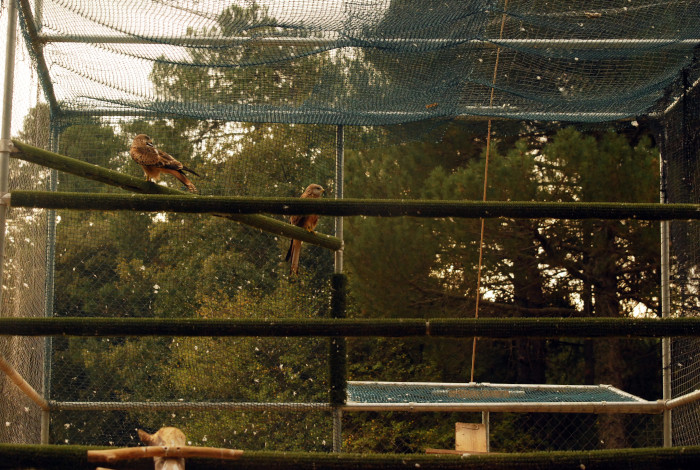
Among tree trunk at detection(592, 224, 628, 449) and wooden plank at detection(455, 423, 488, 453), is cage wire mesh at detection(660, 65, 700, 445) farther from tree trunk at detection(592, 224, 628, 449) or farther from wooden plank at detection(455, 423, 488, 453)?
tree trunk at detection(592, 224, 628, 449)

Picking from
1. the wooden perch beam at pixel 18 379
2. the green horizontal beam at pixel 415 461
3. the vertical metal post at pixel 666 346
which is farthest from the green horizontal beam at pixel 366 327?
the vertical metal post at pixel 666 346

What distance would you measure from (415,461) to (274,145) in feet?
11.5

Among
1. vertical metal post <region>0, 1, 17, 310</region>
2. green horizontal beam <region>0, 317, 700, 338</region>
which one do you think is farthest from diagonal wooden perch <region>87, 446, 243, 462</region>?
vertical metal post <region>0, 1, 17, 310</region>

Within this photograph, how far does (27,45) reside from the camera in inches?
142

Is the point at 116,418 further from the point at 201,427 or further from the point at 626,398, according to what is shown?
the point at 626,398

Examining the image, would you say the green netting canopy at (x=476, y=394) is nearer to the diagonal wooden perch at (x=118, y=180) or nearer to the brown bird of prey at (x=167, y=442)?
the diagonal wooden perch at (x=118, y=180)

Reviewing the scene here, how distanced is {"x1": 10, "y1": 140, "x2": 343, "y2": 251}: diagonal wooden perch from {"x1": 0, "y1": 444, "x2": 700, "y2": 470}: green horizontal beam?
1098 millimetres

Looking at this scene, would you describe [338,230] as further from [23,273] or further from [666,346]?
[666,346]

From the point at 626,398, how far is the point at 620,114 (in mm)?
1712

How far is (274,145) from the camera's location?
4.99 m

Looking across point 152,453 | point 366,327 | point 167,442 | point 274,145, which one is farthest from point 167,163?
point 152,453

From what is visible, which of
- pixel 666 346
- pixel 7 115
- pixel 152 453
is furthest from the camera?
pixel 666 346

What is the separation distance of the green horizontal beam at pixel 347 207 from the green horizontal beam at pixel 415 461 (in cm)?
77

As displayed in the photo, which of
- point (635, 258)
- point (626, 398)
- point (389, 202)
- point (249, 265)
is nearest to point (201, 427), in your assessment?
point (249, 265)
